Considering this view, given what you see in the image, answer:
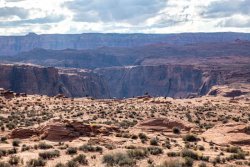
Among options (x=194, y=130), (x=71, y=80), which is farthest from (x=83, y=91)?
(x=194, y=130)

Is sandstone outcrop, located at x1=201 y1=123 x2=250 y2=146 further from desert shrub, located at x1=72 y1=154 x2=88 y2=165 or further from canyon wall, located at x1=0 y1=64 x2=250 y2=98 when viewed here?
canyon wall, located at x1=0 y1=64 x2=250 y2=98

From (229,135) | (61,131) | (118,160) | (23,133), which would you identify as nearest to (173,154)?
(118,160)

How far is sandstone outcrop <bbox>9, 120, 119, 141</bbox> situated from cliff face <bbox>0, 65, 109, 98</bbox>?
99.0 m

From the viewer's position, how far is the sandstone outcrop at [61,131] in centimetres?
2406

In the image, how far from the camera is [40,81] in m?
133

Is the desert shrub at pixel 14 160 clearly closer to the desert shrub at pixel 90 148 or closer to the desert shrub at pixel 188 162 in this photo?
the desert shrub at pixel 90 148

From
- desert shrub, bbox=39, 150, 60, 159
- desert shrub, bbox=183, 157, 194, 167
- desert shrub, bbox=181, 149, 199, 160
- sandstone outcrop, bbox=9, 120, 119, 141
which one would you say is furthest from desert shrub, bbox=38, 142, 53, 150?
desert shrub, bbox=183, 157, 194, 167

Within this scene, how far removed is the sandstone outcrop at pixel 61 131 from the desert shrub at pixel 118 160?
281 inches

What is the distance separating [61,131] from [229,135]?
987cm

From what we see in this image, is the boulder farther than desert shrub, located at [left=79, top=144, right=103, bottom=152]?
Yes

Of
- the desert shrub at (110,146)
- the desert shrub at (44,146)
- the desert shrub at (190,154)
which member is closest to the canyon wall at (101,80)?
the desert shrub at (44,146)

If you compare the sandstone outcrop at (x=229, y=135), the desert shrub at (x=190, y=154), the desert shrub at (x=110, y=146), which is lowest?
the sandstone outcrop at (x=229, y=135)

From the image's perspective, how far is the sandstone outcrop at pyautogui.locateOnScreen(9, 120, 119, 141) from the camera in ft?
78.9

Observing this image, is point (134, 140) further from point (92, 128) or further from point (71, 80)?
point (71, 80)
